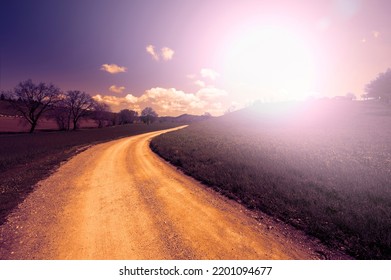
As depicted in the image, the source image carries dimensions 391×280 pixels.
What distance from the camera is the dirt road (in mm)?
6066

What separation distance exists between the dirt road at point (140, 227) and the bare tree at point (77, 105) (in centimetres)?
7513

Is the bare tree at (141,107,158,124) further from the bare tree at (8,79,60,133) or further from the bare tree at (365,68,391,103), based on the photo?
the bare tree at (365,68,391,103)

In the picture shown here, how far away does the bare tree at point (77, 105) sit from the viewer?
2945 inches

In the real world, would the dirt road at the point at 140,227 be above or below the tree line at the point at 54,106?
below

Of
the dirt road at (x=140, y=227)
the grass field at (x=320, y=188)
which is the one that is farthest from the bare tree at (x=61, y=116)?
the dirt road at (x=140, y=227)

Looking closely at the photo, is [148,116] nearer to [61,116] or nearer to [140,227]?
[61,116]

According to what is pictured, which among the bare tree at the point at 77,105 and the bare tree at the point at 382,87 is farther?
the bare tree at the point at 77,105

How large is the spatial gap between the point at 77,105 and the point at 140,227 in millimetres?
83390

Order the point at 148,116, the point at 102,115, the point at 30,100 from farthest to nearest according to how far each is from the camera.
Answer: the point at 148,116 → the point at 102,115 → the point at 30,100

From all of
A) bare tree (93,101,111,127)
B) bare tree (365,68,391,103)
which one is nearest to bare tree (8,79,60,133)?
bare tree (93,101,111,127)

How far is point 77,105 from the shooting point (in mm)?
76500

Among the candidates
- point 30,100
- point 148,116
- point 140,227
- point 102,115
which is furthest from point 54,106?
point 148,116

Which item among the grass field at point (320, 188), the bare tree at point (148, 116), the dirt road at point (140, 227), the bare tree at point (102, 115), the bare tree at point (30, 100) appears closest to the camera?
the dirt road at point (140, 227)

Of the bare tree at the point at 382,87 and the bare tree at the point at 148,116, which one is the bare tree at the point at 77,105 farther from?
the bare tree at the point at 382,87
